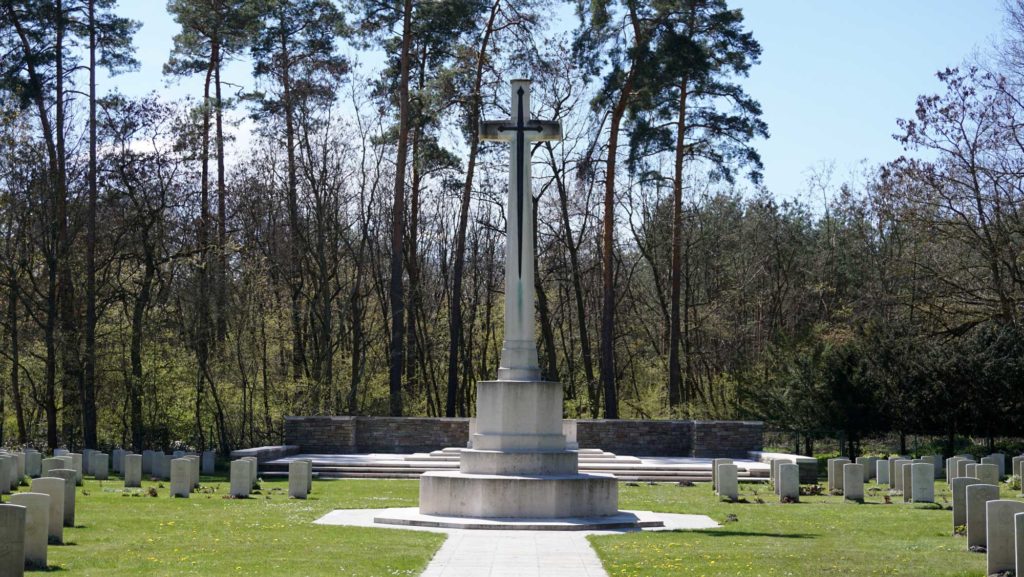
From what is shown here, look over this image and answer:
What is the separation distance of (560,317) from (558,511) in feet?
99.6

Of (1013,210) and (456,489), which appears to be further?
(1013,210)

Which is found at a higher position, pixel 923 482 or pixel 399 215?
pixel 399 215

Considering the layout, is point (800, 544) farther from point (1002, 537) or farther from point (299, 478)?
point (299, 478)

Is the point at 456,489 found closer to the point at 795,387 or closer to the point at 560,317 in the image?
the point at 795,387

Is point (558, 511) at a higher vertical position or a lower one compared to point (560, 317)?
lower

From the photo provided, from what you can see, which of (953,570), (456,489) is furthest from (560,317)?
(953,570)

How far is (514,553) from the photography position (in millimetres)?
12812

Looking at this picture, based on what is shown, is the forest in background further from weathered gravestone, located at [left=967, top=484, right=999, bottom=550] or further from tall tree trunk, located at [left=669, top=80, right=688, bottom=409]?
weathered gravestone, located at [left=967, top=484, right=999, bottom=550]

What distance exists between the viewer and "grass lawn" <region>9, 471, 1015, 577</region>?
11547mm

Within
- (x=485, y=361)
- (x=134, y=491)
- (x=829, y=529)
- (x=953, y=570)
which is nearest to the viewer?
(x=953, y=570)

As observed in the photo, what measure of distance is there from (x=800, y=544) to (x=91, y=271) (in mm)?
24136

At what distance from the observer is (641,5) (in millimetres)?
34250

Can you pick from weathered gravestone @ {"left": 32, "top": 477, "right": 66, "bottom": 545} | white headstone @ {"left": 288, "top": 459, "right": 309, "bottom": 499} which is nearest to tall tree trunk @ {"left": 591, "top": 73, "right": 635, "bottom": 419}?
white headstone @ {"left": 288, "top": 459, "right": 309, "bottom": 499}

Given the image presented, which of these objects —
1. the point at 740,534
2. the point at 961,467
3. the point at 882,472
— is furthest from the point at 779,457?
the point at 740,534
